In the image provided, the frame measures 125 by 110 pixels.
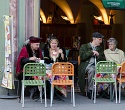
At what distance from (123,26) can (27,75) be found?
764cm

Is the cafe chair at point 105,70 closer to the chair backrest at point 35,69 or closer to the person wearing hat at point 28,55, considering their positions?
the chair backrest at point 35,69

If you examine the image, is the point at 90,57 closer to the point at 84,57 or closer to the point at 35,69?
the point at 84,57

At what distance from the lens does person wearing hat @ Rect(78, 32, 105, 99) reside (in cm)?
955

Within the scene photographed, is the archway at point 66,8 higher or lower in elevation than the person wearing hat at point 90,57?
higher

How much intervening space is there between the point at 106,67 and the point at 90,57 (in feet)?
2.59

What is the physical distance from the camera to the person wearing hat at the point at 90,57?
9555 millimetres

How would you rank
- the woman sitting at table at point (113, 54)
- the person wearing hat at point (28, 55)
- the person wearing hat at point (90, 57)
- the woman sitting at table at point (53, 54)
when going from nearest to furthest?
the person wearing hat at point (28, 55), the woman sitting at table at point (53, 54), the person wearing hat at point (90, 57), the woman sitting at table at point (113, 54)

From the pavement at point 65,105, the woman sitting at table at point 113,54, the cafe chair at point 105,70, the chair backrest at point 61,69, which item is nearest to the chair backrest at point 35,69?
the chair backrest at point 61,69

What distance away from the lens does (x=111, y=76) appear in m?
9.32

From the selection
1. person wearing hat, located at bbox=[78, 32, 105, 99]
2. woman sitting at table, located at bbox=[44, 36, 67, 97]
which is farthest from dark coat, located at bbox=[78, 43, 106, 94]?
woman sitting at table, located at bbox=[44, 36, 67, 97]

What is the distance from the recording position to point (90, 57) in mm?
9680

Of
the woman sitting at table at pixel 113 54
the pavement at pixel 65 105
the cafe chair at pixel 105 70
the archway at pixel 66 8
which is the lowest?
the pavement at pixel 65 105

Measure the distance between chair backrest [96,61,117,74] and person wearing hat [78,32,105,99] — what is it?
0.58 meters

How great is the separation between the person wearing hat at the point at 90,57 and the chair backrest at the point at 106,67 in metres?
0.58
